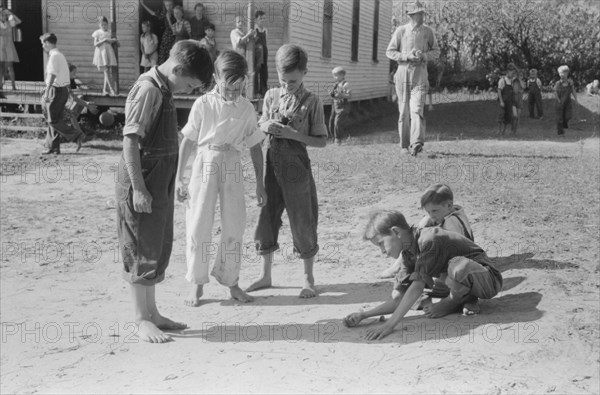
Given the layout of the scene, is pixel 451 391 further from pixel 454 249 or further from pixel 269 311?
pixel 269 311

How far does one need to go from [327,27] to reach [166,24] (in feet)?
18.2

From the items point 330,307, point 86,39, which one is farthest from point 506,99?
point 330,307

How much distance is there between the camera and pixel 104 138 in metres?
16.2

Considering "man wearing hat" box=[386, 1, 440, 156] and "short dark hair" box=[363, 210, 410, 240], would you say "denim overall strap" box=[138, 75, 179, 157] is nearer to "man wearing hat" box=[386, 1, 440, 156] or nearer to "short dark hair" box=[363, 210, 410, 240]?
"short dark hair" box=[363, 210, 410, 240]

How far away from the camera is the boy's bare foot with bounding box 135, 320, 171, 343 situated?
5.02 metres

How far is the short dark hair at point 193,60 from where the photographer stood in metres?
4.71

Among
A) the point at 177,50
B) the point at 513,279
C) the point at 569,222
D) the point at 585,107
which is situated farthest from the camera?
the point at 585,107

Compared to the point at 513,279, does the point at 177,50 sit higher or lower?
higher

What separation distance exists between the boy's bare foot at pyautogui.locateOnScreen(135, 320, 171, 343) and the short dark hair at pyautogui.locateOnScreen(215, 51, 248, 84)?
1753 millimetres

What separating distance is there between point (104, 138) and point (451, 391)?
43.7 ft

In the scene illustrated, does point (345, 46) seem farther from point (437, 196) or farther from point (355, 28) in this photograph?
point (437, 196)

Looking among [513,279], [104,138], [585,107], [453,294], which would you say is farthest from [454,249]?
[585,107]

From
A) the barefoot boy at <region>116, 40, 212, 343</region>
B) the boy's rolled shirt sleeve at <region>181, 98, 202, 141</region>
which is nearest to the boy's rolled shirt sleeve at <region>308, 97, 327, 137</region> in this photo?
the boy's rolled shirt sleeve at <region>181, 98, 202, 141</region>

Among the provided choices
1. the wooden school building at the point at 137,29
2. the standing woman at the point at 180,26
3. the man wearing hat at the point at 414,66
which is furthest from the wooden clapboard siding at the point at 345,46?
the man wearing hat at the point at 414,66
